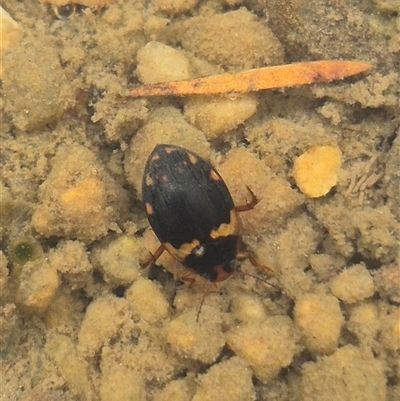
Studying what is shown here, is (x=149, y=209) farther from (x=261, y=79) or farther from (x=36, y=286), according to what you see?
(x=261, y=79)

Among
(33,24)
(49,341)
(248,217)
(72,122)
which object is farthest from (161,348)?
(33,24)

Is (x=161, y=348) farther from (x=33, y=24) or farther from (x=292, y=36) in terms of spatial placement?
(x=33, y=24)

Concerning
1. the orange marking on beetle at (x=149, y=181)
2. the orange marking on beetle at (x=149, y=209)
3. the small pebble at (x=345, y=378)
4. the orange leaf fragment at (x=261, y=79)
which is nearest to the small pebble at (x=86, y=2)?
the orange leaf fragment at (x=261, y=79)

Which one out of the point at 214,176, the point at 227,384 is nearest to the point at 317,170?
the point at 214,176

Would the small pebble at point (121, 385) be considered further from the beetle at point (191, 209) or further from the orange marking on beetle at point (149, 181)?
the orange marking on beetle at point (149, 181)

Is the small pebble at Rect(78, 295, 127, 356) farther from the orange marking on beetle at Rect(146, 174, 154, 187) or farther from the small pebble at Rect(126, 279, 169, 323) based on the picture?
the orange marking on beetle at Rect(146, 174, 154, 187)

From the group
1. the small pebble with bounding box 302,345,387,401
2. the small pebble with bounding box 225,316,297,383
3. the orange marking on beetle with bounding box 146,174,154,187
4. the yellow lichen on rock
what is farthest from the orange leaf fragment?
the small pebble with bounding box 302,345,387,401
